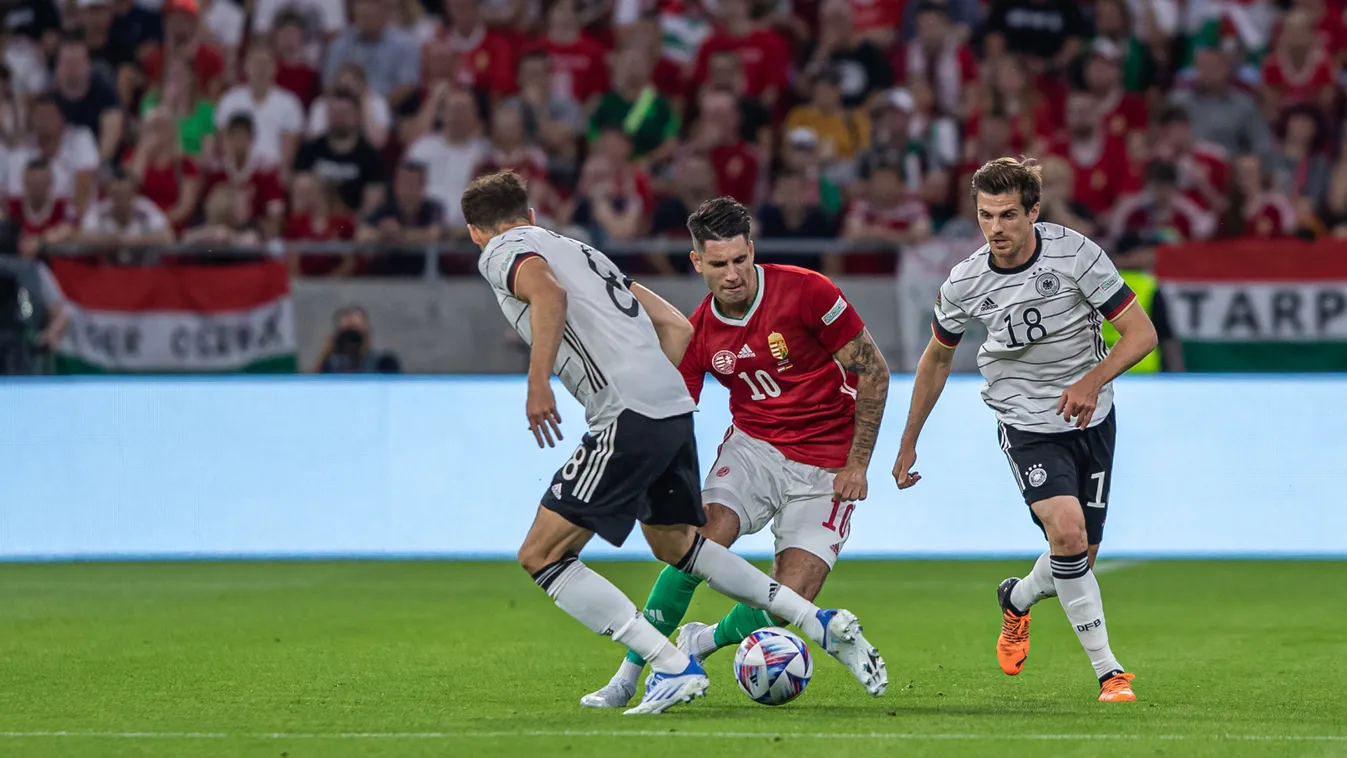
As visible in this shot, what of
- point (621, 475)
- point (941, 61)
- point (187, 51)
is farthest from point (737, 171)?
point (621, 475)

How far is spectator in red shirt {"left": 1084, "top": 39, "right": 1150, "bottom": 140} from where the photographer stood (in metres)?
15.6

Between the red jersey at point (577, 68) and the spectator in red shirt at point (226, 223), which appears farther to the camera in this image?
the red jersey at point (577, 68)

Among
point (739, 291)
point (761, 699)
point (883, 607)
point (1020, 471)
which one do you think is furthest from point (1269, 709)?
point (883, 607)

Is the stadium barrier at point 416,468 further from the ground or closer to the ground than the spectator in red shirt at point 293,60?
closer to the ground

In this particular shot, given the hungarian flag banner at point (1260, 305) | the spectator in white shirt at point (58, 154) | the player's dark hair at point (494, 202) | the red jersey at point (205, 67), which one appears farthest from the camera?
the red jersey at point (205, 67)

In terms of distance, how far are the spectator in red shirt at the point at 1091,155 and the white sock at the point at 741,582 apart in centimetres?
902

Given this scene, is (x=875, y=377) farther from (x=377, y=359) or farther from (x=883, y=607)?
(x=377, y=359)

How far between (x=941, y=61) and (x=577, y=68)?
3152mm

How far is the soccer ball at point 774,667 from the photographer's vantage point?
21.7 feet

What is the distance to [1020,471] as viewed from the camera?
7.15 m

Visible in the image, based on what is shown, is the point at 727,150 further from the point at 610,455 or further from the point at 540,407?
the point at 540,407

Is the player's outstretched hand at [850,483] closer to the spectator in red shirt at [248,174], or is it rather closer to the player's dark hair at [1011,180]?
the player's dark hair at [1011,180]

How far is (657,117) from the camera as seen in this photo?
1587 centimetres

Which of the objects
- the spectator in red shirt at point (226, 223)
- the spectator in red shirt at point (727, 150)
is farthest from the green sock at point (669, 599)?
the spectator in red shirt at point (727, 150)
